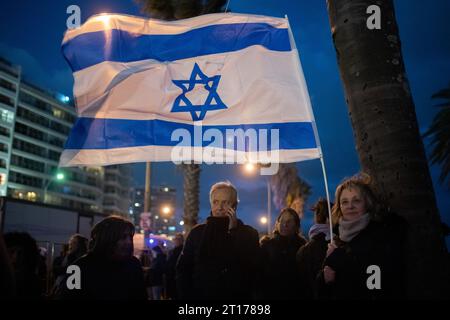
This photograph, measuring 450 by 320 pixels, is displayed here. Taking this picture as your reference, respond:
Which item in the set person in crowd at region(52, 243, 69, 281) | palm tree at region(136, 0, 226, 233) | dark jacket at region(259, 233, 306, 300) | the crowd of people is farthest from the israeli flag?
palm tree at region(136, 0, 226, 233)

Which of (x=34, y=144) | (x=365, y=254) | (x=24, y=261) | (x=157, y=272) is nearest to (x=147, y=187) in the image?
(x=157, y=272)

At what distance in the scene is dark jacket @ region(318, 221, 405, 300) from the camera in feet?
9.68

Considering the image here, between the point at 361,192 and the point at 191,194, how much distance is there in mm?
13698

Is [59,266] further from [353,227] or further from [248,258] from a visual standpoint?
[353,227]

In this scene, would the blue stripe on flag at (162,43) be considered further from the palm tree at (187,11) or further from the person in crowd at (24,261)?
the palm tree at (187,11)

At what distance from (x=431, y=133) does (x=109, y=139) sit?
1497cm

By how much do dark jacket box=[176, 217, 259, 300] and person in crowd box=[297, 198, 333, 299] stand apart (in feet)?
2.11

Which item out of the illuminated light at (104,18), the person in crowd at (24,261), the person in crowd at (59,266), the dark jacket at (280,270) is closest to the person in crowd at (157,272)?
the person in crowd at (59,266)

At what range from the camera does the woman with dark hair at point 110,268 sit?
11.3ft

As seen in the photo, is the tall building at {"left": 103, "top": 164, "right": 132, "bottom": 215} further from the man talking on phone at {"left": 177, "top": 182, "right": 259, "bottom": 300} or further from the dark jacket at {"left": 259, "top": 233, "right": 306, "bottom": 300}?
the man talking on phone at {"left": 177, "top": 182, "right": 259, "bottom": 300}

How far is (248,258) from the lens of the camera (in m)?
4.21

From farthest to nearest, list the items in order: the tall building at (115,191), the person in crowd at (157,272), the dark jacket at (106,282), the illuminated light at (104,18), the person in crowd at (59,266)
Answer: the tall building at (115,191)
the person in crowd at (157,272)
the person in crowd at (59,266)
the illuminated light at (104,18)
the dark jacket at (106,282)

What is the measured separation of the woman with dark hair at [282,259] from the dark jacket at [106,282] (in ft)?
6.04
